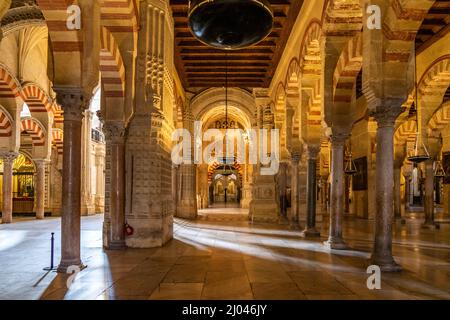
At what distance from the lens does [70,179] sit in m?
4.97

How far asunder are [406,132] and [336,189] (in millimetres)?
6930

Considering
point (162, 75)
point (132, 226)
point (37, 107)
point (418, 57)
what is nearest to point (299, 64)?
point (162, 75)

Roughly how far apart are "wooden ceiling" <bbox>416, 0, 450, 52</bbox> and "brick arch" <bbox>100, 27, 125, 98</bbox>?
611cm

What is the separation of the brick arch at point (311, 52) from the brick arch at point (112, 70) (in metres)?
3.42

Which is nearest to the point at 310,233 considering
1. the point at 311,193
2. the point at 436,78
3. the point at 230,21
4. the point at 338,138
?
the point at 311,193

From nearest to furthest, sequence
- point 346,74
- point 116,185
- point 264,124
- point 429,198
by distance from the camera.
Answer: point 116,185, point 346,74, point 429,198, point 264,124

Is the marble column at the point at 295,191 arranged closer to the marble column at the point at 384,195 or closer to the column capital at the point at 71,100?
the marble column at the point at 384,195

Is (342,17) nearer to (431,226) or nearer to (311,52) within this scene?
(311,52)

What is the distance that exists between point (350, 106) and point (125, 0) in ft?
13.3

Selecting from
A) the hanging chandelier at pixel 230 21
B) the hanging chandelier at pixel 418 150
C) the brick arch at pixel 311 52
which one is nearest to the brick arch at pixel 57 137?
the brick arch at pixel 311 52

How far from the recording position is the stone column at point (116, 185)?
672 cm

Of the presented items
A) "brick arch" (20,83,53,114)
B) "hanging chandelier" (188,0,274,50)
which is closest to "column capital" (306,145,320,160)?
"hanging chandelier" (188,0,274,50)
